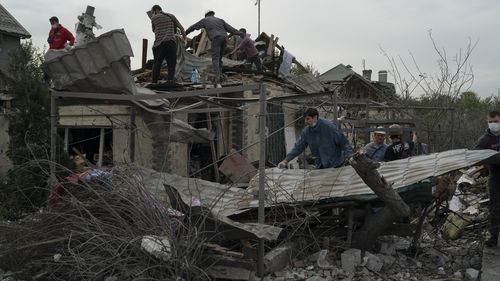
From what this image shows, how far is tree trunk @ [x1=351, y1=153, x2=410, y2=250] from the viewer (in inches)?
192

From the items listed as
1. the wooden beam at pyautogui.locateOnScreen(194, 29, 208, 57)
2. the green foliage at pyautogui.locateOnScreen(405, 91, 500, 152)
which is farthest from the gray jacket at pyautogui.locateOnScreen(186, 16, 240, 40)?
the green foliage at pyautogui.locateOnScreen(405, 91, 500, 152)

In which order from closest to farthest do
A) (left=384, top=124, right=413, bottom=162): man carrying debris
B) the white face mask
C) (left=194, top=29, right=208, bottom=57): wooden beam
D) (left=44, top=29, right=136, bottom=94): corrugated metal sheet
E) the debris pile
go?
the debris pile < the white face mask < (left=44, top=29, right=136, bottom=94): corrugated metal sheet < (left=384, top=124, right=413, bottom=162): man carrying debris < (left=194, top=29, right=208, bottom=57): wooden beam

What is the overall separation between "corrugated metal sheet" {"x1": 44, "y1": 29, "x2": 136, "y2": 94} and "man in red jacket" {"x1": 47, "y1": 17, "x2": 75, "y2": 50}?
442 centimetres

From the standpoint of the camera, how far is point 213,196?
Answer: 6.72 m

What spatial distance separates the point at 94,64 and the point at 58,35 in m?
4.88

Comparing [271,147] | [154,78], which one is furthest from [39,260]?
[271,147]

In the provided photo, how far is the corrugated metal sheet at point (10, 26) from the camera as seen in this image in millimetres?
21344

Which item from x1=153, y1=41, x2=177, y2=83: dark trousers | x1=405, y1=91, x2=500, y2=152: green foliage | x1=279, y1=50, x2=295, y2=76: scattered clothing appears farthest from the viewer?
x1=279, y1=50, x2=295, y2=76: scattered clothing

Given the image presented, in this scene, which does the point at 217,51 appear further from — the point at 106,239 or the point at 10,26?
the point at 10,26

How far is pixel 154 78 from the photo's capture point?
36.7 ft

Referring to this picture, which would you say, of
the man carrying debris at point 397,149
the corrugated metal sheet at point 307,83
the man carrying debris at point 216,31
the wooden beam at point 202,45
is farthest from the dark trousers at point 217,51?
the man carrying debris at point 397,149

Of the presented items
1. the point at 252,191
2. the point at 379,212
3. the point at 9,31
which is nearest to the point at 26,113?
the point at 252,191

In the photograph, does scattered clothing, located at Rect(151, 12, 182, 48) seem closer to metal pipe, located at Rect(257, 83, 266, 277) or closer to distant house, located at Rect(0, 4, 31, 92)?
metal pipe, located at Rect(257, 83, 266, 277)

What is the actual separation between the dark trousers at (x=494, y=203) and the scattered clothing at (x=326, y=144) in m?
1.75
